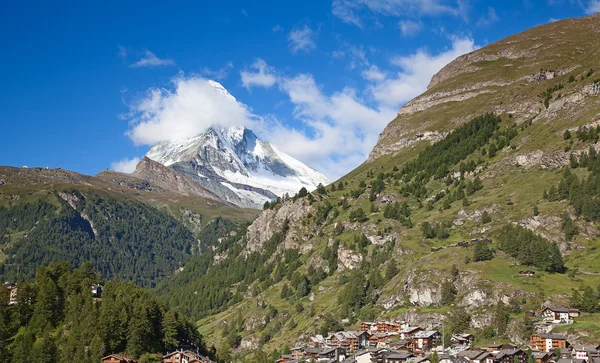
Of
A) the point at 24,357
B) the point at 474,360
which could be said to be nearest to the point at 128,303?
the point at 24,357

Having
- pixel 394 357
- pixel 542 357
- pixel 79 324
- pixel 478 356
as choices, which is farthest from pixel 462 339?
pixel 79 324

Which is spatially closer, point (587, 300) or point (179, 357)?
point (179, 357)

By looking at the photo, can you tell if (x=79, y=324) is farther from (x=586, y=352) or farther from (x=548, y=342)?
(x=586, y=352)

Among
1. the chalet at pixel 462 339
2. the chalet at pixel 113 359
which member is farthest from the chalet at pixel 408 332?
the chalet at pixel 113 359

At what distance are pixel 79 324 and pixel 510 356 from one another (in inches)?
4229

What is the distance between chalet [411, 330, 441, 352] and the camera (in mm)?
183750

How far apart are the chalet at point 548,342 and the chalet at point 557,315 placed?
33.7 ft

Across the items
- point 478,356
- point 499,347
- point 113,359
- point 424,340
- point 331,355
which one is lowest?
point 478,356

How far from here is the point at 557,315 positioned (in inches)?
7052

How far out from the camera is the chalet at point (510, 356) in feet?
525

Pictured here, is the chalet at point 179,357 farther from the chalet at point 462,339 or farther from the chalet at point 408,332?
the chalet at point 462,339

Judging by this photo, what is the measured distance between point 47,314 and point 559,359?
427 feet

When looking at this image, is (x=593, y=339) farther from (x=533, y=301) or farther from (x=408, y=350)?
(x=408, y=350)

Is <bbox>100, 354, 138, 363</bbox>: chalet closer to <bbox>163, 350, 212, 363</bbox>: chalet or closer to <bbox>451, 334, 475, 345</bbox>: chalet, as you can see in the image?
<bbox>163, 350, 212, 363</bbox>: chalet
